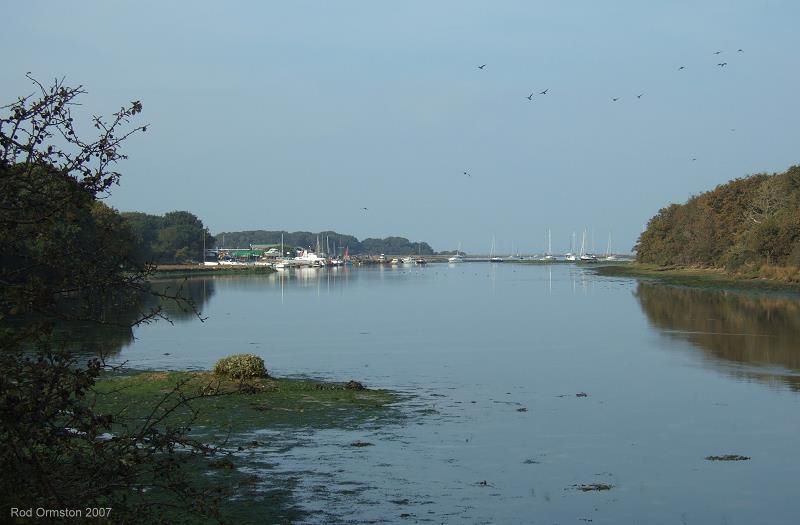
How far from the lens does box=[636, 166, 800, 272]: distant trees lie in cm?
10450

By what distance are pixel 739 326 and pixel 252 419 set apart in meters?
38.7

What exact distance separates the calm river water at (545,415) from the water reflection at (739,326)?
162mm

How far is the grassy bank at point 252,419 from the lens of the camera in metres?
15.8

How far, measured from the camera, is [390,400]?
2822 centimetres

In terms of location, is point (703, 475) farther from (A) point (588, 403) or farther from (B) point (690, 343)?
(B) point (690, 343)

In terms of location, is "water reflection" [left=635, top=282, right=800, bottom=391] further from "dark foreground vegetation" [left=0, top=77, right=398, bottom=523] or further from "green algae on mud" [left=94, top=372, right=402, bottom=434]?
"dark foreground vegetation" [left=0, top=77, right=398, bottom=523]

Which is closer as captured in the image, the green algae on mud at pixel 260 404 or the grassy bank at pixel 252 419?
the grassy bank at pixel 252 419

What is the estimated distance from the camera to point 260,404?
26.2m

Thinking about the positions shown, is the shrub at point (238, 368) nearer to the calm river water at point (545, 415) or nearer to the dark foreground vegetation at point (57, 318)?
the calm river water at point (545, 415)

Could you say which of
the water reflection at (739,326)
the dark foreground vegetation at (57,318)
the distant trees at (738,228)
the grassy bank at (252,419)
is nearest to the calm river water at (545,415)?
A: the water reflection at (739,326)

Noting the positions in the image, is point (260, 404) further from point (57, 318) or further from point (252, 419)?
point (57, 318)

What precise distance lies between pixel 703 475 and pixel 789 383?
14.8 m

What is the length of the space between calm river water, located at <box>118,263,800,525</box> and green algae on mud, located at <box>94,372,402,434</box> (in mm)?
1078

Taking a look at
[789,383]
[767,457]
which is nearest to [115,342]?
[789,383]
